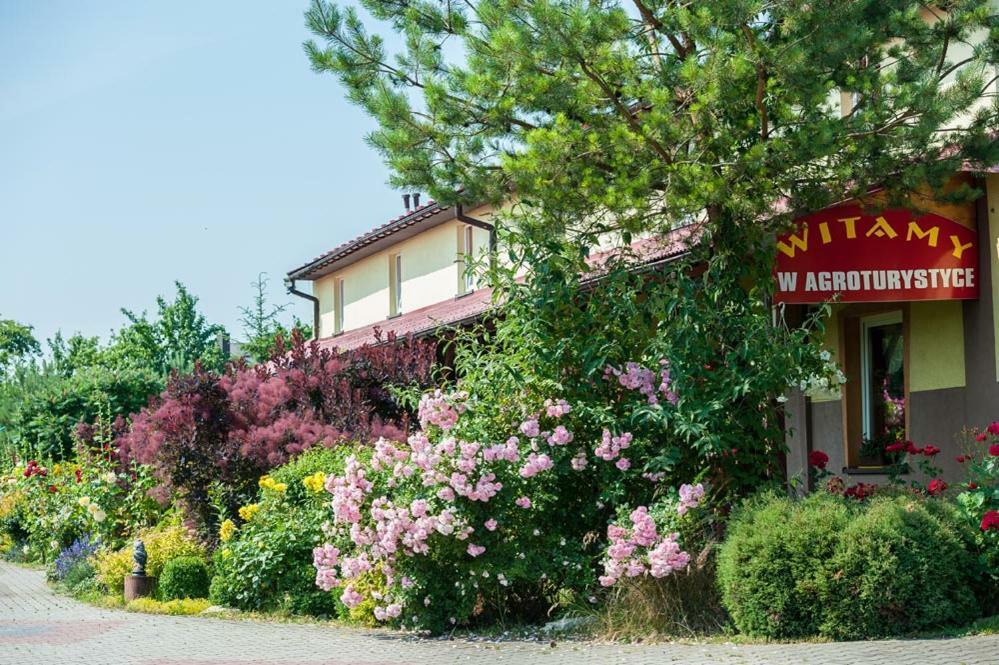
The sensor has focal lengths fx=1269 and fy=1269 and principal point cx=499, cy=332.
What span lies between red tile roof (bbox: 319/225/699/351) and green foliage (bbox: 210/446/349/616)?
85.0 inches

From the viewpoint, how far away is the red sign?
13195 mm

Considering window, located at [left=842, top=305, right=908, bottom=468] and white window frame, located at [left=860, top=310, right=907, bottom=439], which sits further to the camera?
white window frame, located at [left=860, top=310, right=907, bottom=439]

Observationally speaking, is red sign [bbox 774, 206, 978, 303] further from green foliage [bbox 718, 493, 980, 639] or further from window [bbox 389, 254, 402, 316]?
window [bbox 389, 254, 402, 316]

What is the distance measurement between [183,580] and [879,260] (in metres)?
8.24

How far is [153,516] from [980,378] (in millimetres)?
10578

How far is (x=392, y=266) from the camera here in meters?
28.3

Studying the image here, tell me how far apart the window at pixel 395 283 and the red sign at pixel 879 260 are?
15.4 m

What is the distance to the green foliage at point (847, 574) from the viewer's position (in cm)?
926

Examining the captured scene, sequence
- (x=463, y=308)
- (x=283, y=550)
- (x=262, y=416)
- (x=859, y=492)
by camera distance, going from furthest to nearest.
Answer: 1. (x=463, y=308)
2. (x=262, y=416)
3. (x=283, y=550)
4. (x=859, y=492)

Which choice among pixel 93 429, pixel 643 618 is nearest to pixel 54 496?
pixel 93 429

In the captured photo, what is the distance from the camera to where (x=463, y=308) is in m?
21.0

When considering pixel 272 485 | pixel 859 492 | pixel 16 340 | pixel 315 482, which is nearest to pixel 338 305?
pixel 272 485

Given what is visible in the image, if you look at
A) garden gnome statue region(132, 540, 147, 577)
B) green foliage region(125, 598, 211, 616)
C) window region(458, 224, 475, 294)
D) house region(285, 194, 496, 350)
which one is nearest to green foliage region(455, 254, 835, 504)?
green foliage region(125, 598, 211, 616)

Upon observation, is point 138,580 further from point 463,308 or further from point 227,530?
point 463,308
